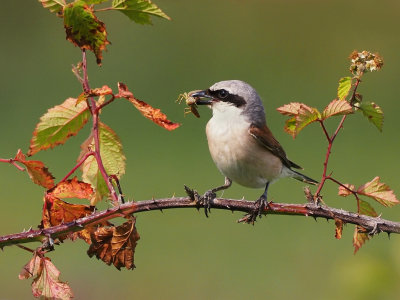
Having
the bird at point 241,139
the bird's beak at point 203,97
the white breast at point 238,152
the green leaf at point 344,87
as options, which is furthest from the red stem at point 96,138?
the white breast at point 238,152

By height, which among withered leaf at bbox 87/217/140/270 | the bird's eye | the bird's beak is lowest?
withered leaf at bbox 87/217/140/270

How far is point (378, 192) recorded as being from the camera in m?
1.58

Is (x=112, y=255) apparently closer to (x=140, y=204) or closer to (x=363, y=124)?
(x=140, y=204)

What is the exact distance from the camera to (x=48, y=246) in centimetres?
127

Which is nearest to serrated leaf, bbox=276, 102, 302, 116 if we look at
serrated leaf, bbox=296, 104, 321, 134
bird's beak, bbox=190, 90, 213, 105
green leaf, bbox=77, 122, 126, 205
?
serrated leaf, bbox=296, 104, 321, 134

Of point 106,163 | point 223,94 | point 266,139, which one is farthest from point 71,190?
point 266,139

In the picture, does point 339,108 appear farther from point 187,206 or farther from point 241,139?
point 241,139

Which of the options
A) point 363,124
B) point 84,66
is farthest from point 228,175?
point 363,124

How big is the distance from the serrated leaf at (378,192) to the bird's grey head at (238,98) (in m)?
1.02

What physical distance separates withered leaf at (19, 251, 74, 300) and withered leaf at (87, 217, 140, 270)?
97 mm

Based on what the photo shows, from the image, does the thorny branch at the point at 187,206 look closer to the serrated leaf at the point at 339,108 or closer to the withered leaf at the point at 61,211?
the withered leaf at the point at 61,211

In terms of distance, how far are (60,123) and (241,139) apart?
132cm

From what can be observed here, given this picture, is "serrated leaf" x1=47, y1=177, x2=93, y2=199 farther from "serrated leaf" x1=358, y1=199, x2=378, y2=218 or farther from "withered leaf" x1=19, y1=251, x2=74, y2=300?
"serrated leaf" x1=358, y1=199, x2=378, y2=218

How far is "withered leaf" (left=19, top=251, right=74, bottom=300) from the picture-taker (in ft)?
4.17
